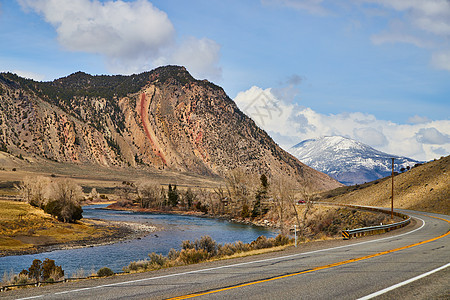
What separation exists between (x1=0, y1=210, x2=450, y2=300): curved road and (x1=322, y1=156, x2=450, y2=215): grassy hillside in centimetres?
5018

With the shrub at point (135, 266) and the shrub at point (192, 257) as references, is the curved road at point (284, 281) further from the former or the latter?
the shrub at point (135, 266)

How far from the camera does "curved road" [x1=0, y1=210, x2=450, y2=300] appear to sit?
9.85 metres

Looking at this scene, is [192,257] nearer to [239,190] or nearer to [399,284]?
[399,284]

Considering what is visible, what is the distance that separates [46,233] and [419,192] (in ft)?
206

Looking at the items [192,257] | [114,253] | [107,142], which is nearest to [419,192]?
[114,253]

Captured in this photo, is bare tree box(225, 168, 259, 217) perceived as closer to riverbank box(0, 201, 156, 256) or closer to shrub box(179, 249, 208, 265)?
riverbank box(0, 201, 156, 256)

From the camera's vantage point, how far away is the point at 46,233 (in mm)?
49031

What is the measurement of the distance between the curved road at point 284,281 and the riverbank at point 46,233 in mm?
33173

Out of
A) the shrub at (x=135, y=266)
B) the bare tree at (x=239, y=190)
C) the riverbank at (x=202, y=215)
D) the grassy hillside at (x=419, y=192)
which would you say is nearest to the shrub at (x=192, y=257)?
the shrub at (x=135, y=266)

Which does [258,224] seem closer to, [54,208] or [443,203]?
[443,203]

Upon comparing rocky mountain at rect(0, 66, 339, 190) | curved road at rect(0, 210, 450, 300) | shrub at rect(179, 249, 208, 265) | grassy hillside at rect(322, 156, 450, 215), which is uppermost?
rocky mountain at rect(0, 66, 339, 190)

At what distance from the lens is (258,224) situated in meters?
76.1

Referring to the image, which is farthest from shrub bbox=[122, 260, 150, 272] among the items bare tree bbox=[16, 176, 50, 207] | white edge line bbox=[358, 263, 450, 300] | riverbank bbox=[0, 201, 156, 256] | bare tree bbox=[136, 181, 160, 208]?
bare tree bbox=[136, 181, 160, 208]

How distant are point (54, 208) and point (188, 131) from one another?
463 ft
